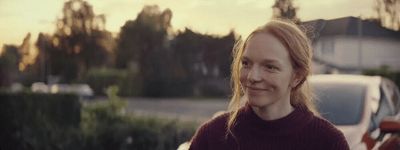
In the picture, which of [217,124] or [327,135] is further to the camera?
[217,124]

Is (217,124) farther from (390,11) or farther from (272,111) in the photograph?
(390,11)

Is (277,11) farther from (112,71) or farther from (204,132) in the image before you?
(112,71)

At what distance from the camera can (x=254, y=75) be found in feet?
4.71

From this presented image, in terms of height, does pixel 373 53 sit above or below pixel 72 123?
above

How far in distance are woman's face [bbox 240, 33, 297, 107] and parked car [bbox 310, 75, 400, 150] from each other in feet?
7.31

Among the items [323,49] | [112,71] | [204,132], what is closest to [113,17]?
[323,49]

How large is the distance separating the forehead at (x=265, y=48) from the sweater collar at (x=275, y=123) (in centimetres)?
14

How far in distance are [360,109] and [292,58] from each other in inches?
110

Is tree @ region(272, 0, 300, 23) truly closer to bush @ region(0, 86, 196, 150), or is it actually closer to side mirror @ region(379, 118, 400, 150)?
side mirror @ region(379, 118, 400, 150)

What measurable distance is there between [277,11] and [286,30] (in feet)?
8.74

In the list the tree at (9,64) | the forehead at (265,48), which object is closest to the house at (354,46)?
the forehead at (265,48)

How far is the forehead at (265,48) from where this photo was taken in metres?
1.43

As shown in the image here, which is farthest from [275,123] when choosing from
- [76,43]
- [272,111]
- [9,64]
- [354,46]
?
[76,43]

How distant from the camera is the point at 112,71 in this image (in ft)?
36.5
